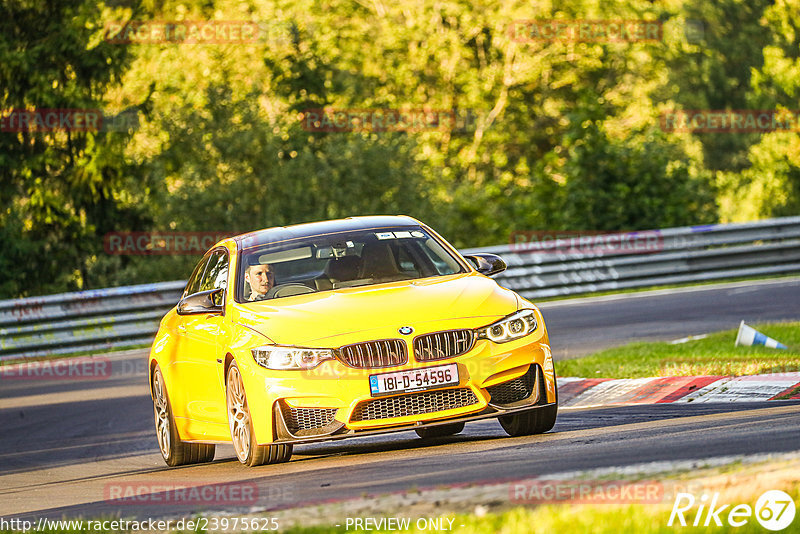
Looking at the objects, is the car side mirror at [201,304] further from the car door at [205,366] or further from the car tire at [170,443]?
the car tire at [170,443]

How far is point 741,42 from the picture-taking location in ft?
192

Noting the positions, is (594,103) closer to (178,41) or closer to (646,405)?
(178,41)

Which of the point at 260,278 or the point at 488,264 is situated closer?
the point at 260,278

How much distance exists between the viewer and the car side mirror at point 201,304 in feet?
32.4

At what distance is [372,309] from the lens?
29.6 ft

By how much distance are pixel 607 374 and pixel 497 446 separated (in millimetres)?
4123

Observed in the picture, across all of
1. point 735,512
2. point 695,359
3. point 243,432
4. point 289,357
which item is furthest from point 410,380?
point 695,359

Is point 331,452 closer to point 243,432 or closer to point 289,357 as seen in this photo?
point 243,432

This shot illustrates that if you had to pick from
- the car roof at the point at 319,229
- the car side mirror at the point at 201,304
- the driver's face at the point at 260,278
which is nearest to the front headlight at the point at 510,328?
the car roof at the point at 319,229

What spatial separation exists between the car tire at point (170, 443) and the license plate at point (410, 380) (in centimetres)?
250

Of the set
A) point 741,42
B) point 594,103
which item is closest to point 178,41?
point 594,103

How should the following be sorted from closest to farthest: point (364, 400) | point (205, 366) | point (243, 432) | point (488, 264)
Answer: point (364, 400), point (243, 432), point (205, 366), point (488, 264)

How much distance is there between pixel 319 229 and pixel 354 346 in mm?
1979

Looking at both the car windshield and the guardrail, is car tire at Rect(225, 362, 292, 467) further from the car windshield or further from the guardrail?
the guardrail
